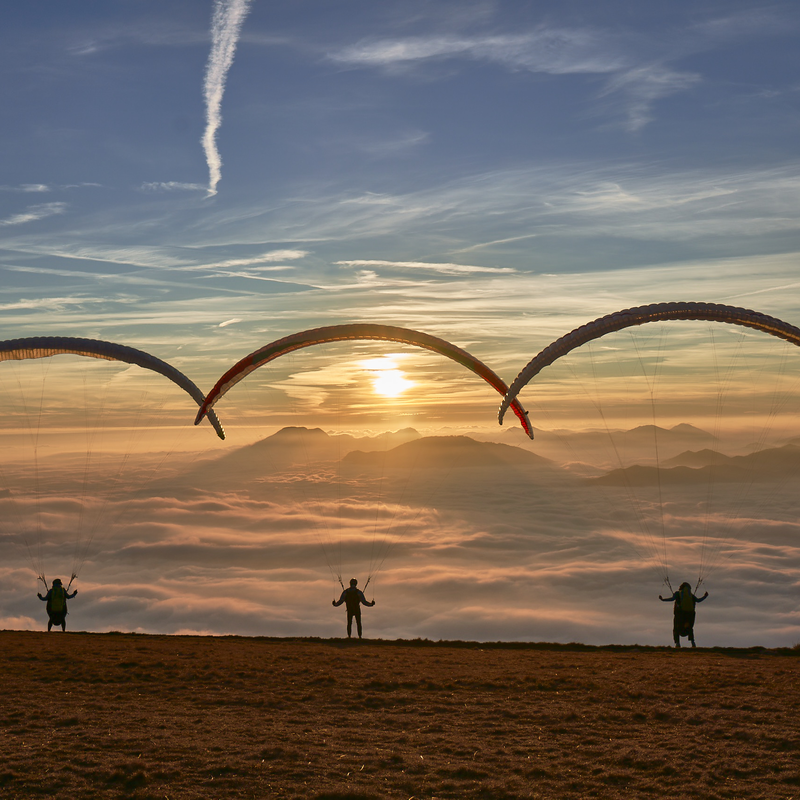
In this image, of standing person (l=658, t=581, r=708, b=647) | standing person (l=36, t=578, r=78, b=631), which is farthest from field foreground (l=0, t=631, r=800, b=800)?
standing person (l=36, t=578, r=78, b=631)

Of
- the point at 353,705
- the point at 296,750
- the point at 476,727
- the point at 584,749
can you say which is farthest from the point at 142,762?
the point at 584,749

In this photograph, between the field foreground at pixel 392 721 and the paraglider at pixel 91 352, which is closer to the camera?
the field foreground at pixel 392 721

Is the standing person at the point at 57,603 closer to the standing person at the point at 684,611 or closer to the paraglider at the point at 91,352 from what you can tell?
the paraglider at the point at 91,352

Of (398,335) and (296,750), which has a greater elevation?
(398,335)

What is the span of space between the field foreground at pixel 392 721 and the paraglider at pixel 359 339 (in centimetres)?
748

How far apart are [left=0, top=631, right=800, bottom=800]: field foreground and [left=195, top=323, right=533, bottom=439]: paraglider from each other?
748cm

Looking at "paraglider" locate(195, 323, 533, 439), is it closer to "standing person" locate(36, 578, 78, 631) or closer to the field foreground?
the field foreground

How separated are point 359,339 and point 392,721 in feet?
38.1

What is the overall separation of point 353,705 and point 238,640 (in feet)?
25.9

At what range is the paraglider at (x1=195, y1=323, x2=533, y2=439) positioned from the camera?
2184cm

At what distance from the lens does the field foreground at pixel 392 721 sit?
1110cm

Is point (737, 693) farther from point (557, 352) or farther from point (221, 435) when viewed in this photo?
point (221, 435)

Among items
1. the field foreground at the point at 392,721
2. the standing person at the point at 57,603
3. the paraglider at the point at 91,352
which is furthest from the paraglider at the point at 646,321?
the standing person at the point at 57,603

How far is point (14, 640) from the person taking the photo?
20891 millimetres
